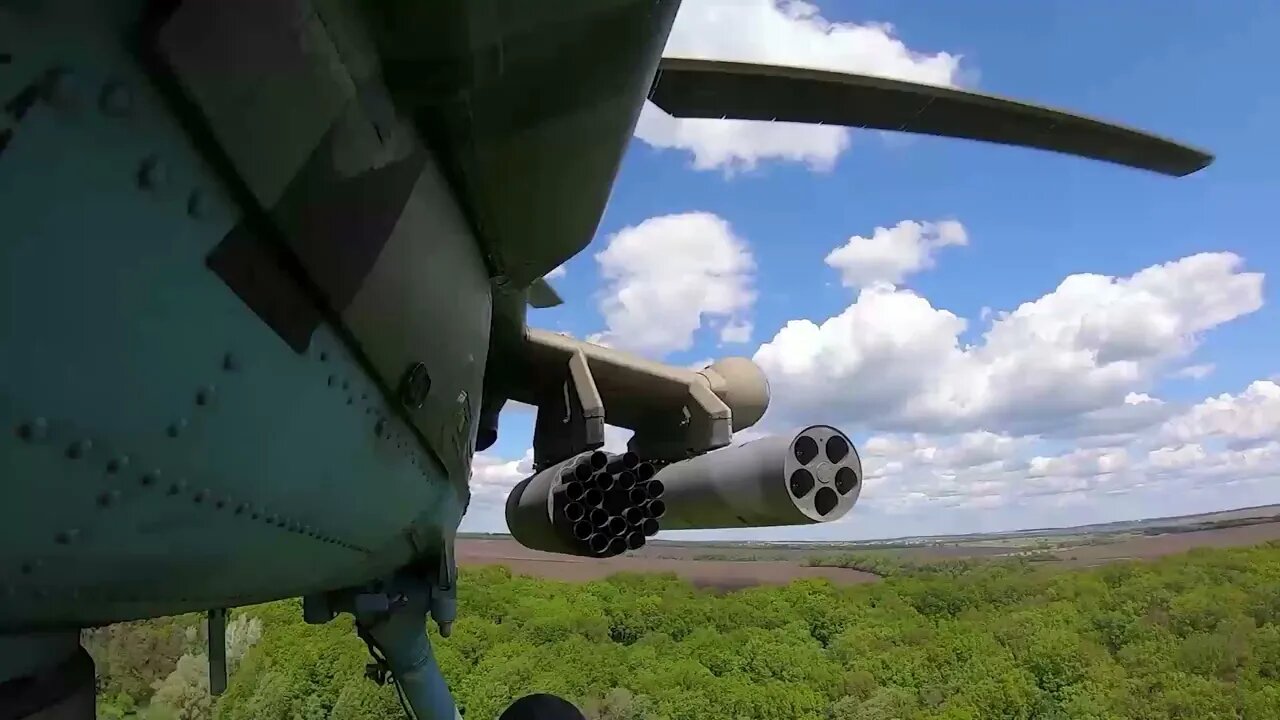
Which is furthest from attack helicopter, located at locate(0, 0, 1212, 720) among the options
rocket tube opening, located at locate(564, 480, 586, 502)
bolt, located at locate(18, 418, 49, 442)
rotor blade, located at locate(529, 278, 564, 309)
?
rotor blade, located at locate(529, 278, 564, 309)

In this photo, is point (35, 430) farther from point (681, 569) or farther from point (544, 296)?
point (681, 569)

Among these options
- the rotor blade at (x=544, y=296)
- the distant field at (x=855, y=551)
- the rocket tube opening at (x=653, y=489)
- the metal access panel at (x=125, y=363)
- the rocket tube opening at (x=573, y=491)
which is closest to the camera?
the metal access panel at (x=125, y=363)

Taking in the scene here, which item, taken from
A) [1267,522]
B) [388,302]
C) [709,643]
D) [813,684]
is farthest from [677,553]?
[388,302]

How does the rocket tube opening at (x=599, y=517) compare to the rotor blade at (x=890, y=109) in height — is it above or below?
below

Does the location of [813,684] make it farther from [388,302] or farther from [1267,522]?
[388,302]

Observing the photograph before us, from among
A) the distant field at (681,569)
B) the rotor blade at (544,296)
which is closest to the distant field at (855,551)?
the distant field at (681,569)

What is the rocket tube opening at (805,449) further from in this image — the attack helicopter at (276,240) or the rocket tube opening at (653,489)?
the attack helicopter at (276,240)

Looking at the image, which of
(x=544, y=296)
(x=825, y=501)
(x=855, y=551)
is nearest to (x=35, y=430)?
(x=825, y=501)
